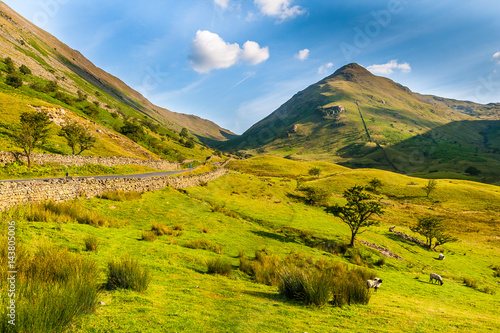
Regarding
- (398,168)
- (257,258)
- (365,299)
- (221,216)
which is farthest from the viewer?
(398,168)

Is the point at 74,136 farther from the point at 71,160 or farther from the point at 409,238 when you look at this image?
the point at 409,238

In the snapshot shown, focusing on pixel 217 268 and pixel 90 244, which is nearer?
pixel 90 244

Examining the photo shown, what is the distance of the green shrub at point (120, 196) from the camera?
1911cm

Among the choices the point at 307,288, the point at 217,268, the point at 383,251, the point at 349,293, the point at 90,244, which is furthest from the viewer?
the point at 383,251

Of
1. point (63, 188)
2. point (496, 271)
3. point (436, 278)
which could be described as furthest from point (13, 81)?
point (496, 271)

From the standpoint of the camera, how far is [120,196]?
19578 mm

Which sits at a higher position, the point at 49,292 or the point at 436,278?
the point at 49,292

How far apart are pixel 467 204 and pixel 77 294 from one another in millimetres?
89938

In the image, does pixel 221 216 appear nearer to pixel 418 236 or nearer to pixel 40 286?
pixel 40 286

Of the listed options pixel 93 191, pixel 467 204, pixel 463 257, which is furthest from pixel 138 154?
pixel 467 204

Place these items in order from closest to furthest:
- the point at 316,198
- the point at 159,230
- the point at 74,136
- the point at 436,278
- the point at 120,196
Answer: the point at 159,230 < the point at 436,278 < the point at 120,196 < the point at 74,136 < the point at 316,198

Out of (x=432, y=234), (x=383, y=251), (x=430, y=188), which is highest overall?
(x=430, y=188)

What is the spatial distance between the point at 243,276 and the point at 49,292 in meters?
8.40

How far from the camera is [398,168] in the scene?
7643 inches
